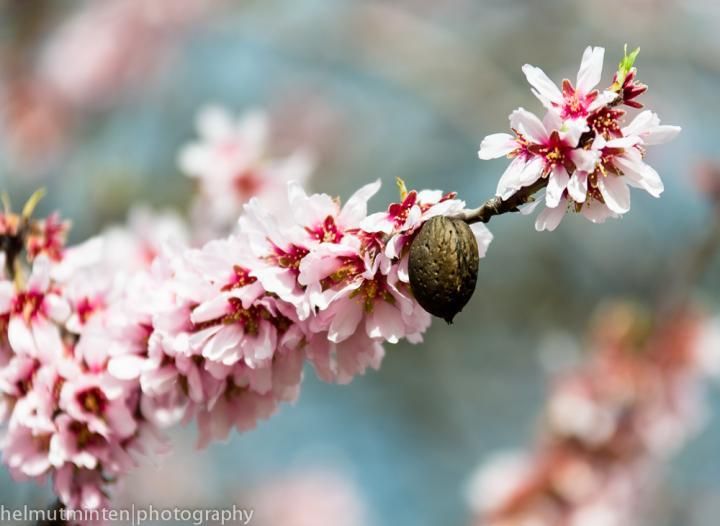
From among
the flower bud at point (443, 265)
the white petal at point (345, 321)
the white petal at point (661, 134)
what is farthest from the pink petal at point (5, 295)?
the white petal at point (661, 134)

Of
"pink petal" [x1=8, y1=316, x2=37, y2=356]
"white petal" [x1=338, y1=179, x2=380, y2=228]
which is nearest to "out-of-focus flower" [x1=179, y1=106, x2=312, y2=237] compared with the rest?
"pink petal" [x1=8, y1=316, x2=37, y2=356]

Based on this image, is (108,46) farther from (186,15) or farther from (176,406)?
(176,406)

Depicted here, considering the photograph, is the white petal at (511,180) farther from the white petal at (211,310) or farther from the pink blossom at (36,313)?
the pink blossom at (36,313)

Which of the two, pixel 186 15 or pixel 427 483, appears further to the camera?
pixel 186 15

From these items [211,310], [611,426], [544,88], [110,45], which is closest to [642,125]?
[544,88]

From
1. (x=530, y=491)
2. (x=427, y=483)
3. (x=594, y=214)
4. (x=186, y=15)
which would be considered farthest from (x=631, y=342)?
(x=186, y=15)

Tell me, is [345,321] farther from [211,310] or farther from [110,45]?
[110,45]

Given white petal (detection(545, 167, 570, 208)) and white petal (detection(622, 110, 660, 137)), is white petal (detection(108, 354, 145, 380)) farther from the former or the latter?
white petal (detection(622, 110, 660, 137))
